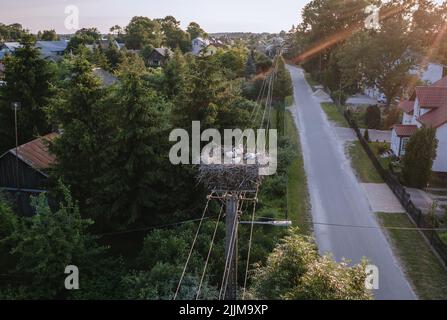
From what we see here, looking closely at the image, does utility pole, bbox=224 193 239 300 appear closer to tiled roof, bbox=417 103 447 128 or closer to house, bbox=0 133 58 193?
house, bbox=0 133 58 193

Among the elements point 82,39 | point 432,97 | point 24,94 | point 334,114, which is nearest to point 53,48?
point 82,39

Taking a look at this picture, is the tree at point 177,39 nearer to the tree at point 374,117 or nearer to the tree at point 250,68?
the tree at point 250,68

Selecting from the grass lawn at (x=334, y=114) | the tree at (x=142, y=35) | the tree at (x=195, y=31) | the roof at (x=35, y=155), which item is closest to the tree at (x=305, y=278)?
the roof at (x=35, y=155)

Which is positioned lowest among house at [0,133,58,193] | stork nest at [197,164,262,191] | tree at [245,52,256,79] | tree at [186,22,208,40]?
house at [0,133,58,193]

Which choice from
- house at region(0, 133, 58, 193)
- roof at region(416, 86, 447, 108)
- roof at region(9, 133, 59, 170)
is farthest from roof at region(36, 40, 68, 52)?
roof at region(416, 86, 447, 108)
